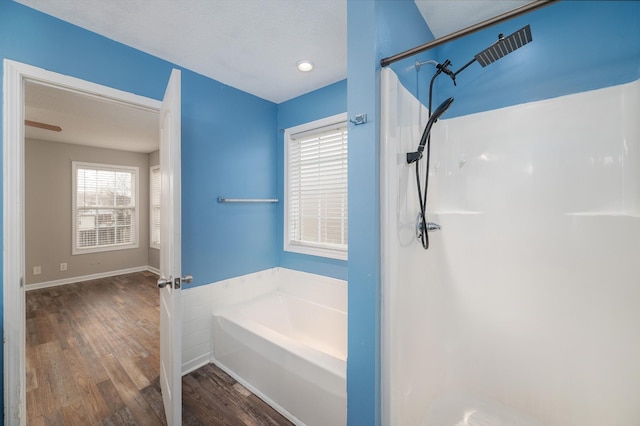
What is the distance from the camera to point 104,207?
15.8ft

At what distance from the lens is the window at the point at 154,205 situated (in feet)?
17.0

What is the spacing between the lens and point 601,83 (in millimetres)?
1314

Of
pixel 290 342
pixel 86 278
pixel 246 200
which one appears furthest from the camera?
pixel 86 278

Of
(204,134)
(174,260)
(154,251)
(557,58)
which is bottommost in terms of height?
(154,251)

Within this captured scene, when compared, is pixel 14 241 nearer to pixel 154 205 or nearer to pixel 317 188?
pixel 317 188

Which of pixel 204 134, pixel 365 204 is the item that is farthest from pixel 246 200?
pixel 365 204

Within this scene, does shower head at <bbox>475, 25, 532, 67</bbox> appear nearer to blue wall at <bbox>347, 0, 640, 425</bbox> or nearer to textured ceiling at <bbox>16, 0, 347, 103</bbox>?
blue wall at <bbox>347, 0, 640, 425</bbox>

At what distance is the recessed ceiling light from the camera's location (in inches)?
78.8

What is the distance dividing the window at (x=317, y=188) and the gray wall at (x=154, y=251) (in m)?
3.66

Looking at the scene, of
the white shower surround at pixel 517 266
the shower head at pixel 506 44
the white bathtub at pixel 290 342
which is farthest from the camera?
the white bathtub at pixel 290 342

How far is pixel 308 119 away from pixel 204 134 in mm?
948

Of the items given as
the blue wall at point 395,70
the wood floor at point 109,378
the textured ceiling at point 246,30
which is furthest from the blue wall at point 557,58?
the wood floor at point 109,378

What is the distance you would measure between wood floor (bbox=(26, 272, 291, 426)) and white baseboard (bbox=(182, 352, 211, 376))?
1.8 inches

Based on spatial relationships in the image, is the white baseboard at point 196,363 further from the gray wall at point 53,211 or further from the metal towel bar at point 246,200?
the gray wall at point 53,211
